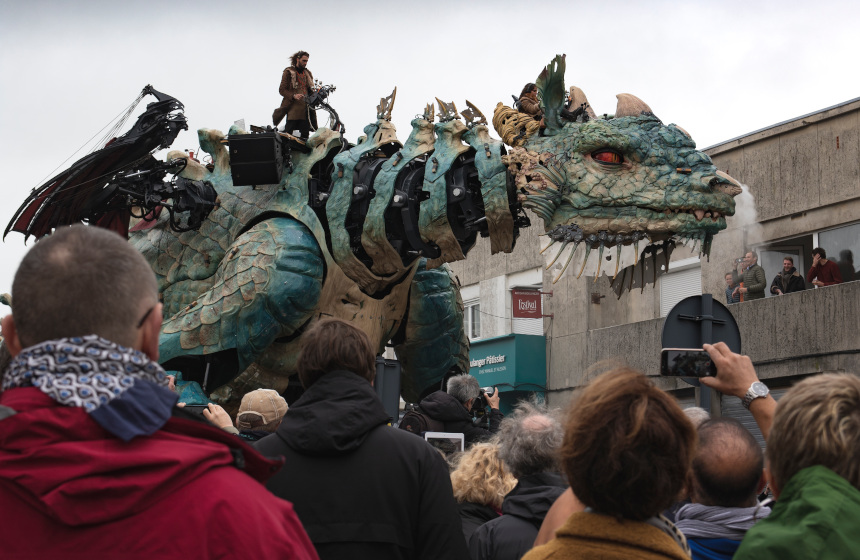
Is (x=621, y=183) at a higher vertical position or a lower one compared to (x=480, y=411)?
higher

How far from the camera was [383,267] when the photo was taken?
899 centimetres

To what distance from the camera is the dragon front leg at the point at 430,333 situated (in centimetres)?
1005

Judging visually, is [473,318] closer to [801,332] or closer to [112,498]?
[801,332]

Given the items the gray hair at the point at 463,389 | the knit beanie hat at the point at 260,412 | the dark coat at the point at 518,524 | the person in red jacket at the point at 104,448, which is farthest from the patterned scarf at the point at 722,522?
the gray hair at the point at 463,389

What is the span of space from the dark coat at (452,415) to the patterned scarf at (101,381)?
5183mm

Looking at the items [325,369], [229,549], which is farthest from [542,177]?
[229,549]

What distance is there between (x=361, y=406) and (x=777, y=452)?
4.44ft

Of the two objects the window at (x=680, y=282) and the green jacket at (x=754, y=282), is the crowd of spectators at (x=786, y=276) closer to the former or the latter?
the green jacket at (x=754, y=282)

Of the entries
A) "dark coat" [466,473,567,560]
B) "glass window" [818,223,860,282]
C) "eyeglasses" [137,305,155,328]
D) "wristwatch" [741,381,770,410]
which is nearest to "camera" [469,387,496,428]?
"dark coat" [466,473,567,560]

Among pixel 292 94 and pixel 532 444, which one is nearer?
pixel 532 444

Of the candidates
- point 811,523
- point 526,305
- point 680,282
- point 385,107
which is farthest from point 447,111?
point 526,305

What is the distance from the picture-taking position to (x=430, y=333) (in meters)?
10.2

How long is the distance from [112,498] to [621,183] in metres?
6.31

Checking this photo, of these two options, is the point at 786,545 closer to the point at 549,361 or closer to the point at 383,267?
the point at 383,267
